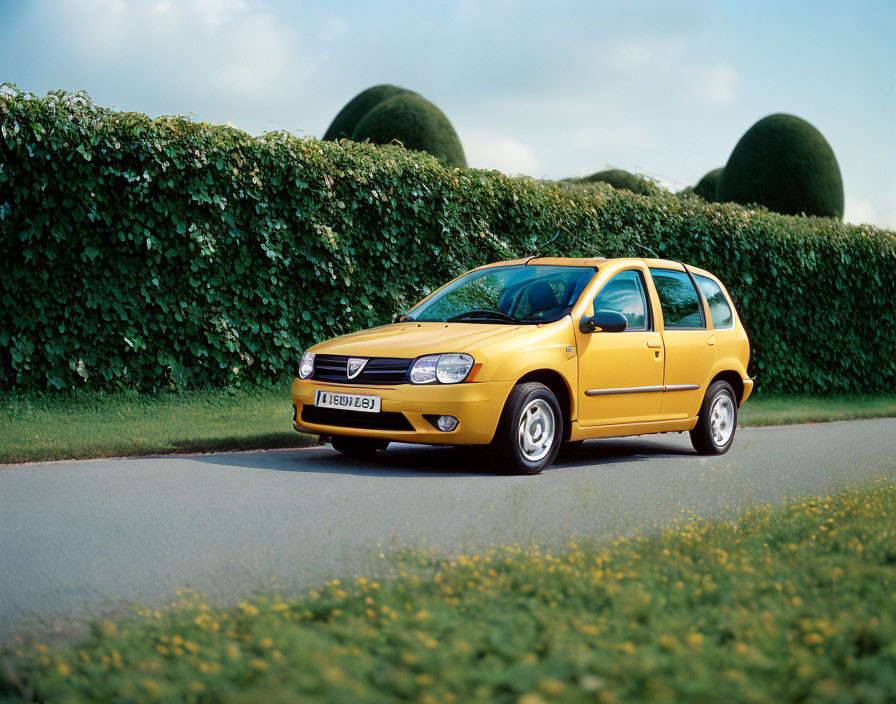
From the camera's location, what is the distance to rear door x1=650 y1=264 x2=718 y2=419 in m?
9.46

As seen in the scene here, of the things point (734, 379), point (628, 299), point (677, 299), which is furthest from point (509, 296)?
point (734, 379)

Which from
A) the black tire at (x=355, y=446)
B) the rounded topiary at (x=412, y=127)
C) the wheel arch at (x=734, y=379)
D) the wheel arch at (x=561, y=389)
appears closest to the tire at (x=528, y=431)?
the wheel arch at (x=561, y=389)

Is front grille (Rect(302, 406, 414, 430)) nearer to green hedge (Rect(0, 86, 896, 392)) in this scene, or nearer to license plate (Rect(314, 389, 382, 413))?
license plate (Rect(314, 389, 382, 413))

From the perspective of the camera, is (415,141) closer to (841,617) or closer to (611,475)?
(611,475)

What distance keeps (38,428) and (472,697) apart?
7.82 metres

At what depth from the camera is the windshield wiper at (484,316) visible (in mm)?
8469

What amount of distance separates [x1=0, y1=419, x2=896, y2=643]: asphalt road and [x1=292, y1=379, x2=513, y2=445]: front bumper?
329mm

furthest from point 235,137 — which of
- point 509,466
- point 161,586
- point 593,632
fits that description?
point 593,632

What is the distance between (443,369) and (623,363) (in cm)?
203

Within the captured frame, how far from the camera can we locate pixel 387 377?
7.77 metres

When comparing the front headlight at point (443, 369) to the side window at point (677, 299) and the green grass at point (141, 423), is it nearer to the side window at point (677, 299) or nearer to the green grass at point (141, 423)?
the green grass at point (141, 423)

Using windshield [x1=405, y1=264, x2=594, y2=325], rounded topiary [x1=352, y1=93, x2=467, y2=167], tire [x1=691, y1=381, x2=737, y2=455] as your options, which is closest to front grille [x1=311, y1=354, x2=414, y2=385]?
windshield [x1=405, y1=264, x2=594, y2=325]

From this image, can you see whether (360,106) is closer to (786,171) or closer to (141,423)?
(786,171)

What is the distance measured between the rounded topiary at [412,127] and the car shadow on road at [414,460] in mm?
18725
